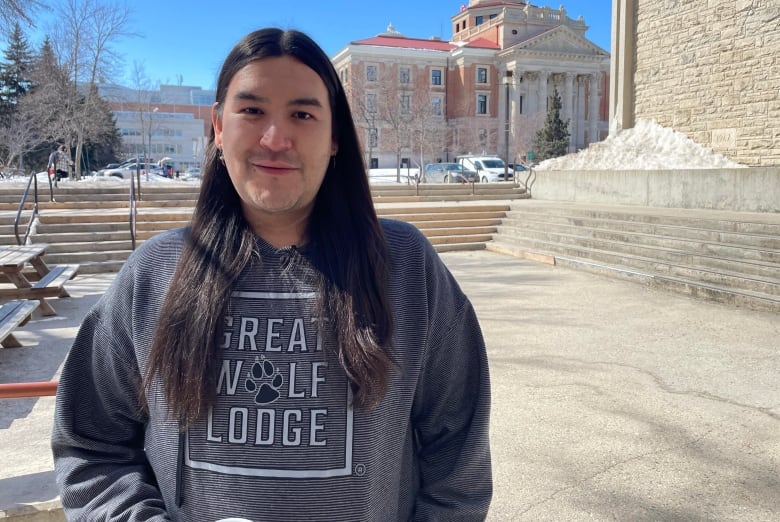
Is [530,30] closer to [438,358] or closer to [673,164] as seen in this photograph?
[673,164]

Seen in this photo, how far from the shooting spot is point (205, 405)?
4.28 feet

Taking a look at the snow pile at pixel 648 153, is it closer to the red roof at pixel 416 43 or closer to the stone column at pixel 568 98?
the red roof at pixel 416 43

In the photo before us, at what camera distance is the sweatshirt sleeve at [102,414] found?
1411mm

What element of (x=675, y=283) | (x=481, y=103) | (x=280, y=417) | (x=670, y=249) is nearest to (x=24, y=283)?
(x=280, y=417)

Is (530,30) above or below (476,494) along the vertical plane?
above

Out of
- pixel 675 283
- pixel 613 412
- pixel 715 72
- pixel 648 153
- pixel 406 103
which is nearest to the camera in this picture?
pixel 613 412

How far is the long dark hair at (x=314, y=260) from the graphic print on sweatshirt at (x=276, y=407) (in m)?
0.04

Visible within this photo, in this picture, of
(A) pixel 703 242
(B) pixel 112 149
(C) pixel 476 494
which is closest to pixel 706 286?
(A) pixel 703 242

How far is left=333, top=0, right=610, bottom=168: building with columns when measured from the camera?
202 ft

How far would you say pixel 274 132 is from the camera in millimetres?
1390

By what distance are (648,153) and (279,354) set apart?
19780 mm

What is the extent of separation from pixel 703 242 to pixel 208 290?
9.59m

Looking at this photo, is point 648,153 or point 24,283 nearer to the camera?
point 24,283

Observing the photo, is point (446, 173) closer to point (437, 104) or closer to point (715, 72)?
point (715, 72)
